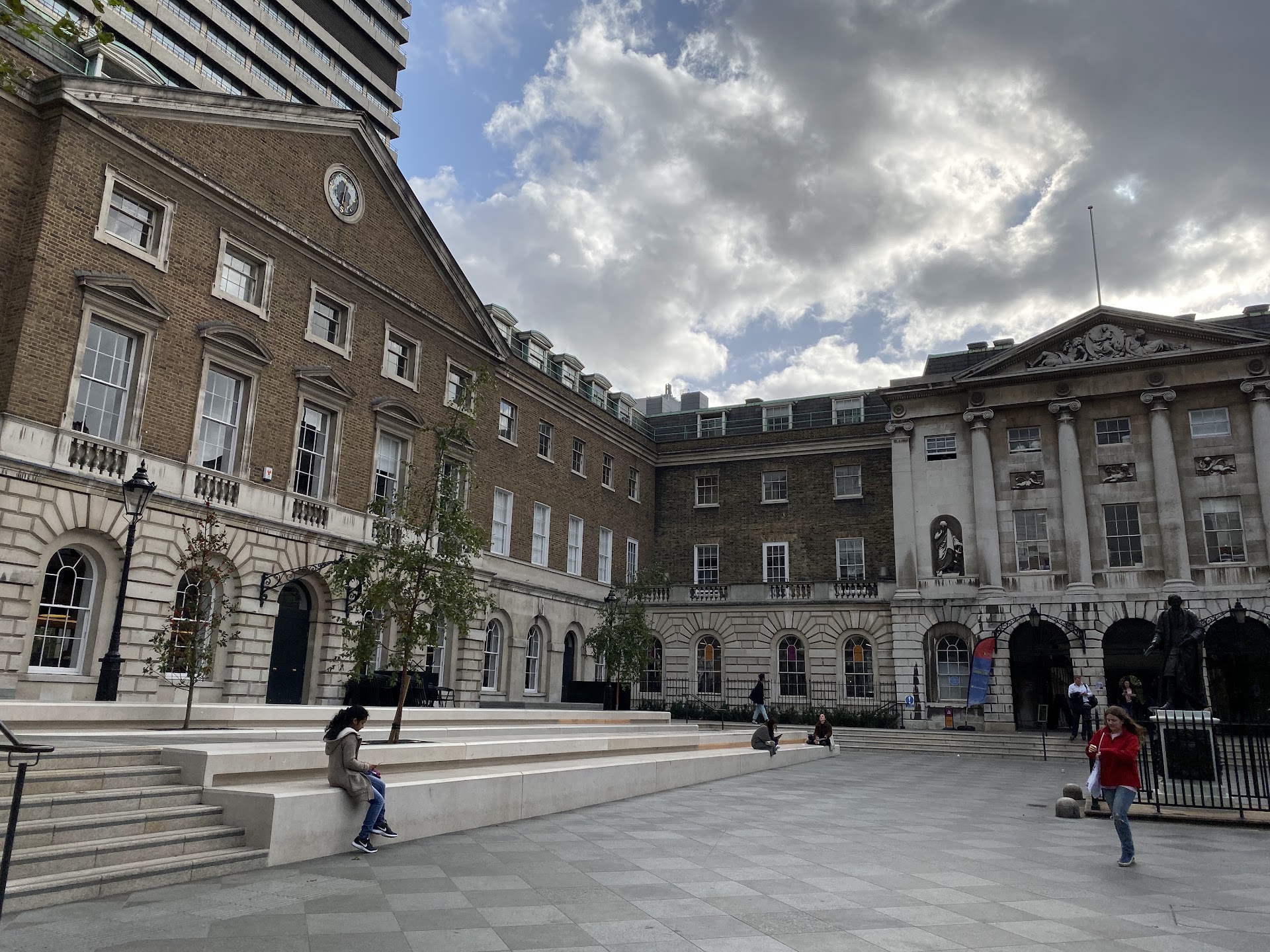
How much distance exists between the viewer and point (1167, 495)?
33.3 meters

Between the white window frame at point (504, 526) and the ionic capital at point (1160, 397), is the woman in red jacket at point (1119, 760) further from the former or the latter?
the ionic capital at point (1160, 397)

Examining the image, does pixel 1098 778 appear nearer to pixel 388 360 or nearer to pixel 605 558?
pixel 388 360

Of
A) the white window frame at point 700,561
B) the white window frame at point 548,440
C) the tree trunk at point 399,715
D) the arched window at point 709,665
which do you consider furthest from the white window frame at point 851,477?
the tree trunk at point 399,715

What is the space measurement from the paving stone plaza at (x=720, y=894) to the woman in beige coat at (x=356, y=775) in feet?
1.03

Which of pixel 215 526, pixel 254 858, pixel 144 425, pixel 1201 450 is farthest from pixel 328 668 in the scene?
pixel 1201 450

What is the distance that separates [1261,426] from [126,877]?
122 feet

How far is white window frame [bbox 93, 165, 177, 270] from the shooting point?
1870 cm

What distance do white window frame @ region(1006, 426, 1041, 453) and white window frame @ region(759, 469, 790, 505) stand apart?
32.8 ft

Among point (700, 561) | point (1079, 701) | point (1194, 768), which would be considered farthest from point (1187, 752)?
point (700, 561)

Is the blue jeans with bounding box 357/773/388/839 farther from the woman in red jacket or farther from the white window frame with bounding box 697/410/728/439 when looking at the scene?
the white window frame with bounding box 697/410/728/439

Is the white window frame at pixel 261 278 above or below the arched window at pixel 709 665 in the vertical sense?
above

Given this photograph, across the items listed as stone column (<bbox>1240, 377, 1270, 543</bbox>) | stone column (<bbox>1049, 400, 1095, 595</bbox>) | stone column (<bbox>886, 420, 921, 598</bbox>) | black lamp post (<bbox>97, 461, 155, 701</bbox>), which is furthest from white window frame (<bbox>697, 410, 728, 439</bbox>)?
black lamp post (<bbox>97, 461, 155, 701</bbox>)

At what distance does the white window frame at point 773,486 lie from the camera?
138 feet

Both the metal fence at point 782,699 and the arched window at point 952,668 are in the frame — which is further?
the arched window at point 952,668
